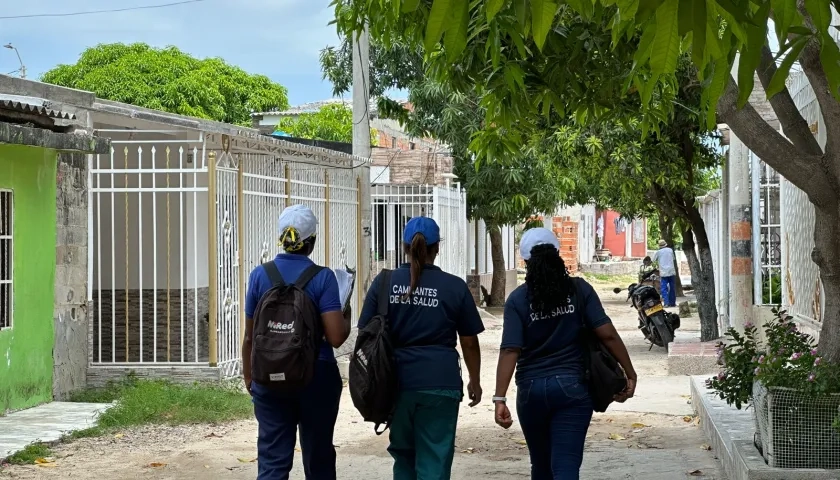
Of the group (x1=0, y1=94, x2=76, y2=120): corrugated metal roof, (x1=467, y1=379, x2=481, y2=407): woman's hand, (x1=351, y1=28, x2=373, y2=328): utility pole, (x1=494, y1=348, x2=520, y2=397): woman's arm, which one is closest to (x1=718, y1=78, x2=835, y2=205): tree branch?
(x1=494, y1=348, x2=520, y2=397): woman's arm

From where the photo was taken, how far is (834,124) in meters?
6.01

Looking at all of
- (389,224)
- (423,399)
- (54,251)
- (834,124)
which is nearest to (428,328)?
(423,399)

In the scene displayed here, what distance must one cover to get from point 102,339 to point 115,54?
36235mm

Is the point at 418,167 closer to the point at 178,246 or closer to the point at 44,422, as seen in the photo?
the point at 178,246

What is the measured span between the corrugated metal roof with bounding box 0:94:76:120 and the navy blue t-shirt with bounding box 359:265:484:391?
485 cm

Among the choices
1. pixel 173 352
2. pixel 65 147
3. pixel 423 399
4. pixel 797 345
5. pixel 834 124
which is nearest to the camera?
pixel 423 399

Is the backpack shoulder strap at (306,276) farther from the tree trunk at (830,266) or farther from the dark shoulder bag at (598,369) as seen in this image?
the tree trunk at (830,266)

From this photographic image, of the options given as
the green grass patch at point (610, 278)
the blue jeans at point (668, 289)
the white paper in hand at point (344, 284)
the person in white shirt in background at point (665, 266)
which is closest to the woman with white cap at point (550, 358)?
the white paper in hand at point (344, 284)

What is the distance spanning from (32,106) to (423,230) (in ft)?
17.1

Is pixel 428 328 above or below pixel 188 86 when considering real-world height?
below

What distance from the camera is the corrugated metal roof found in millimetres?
9109

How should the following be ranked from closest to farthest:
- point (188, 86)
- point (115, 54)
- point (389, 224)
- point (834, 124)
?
1. point (834, 124)
2. point (389, 224)
3. point (188, 86)
4. point (115, 54)

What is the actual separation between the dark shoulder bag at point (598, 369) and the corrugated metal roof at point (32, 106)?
5.50 meters

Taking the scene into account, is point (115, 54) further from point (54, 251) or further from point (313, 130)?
point (54, 251)
